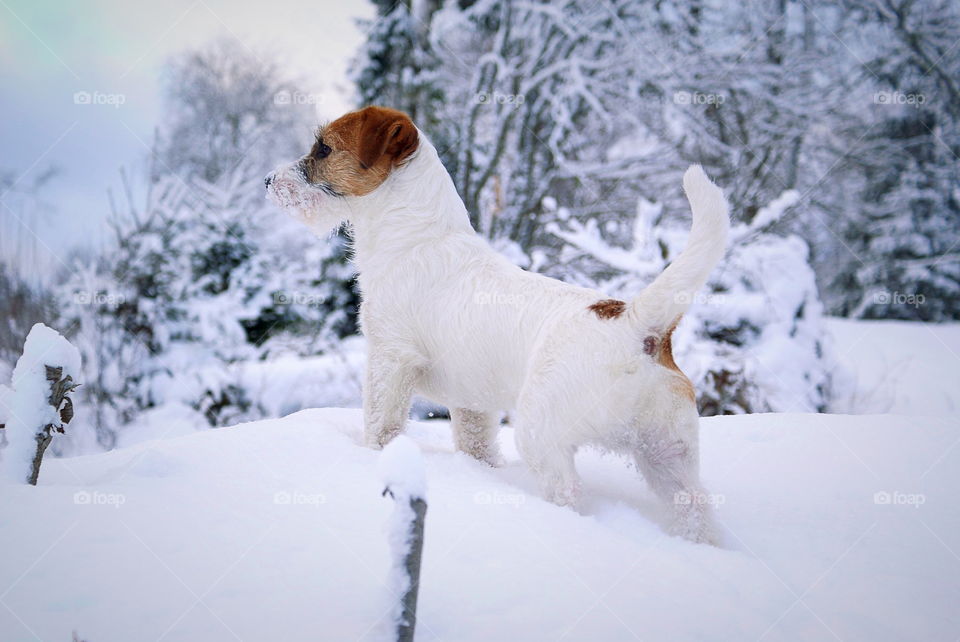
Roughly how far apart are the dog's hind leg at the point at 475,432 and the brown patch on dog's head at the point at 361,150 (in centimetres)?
139

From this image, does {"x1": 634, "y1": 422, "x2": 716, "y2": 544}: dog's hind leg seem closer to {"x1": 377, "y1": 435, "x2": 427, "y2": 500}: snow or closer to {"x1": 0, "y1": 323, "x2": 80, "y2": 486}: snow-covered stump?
{"x1": 377, "y1": 435, "x2": 427, "y2": 500}: snow

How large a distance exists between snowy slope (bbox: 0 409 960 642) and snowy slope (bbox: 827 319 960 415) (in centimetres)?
437

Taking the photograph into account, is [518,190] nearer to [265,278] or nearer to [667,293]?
[265,278]

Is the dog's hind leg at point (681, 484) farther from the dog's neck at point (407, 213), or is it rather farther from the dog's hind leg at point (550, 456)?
the dog's neck at point (407, 213)

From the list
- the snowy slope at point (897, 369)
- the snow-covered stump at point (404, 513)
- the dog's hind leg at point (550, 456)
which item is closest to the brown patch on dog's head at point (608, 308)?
the dog's hind leg at point (550, 456)

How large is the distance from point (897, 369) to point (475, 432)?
7951 mm

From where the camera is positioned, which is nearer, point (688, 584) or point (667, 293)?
point (688, 584)

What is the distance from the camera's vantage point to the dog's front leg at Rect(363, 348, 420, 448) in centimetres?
329

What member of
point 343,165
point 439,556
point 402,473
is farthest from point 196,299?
point 402,473

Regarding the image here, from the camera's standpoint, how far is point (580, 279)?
9.49 metres

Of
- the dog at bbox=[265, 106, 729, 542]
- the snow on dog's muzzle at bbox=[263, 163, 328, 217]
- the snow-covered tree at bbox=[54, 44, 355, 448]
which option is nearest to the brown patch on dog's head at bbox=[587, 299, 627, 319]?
the dog at bbox=[265, 106, 729, 542]

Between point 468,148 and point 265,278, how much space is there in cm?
481

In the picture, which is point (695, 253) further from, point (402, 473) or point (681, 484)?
point (402, 473)

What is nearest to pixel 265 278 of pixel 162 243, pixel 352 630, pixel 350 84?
pixel 162 243
